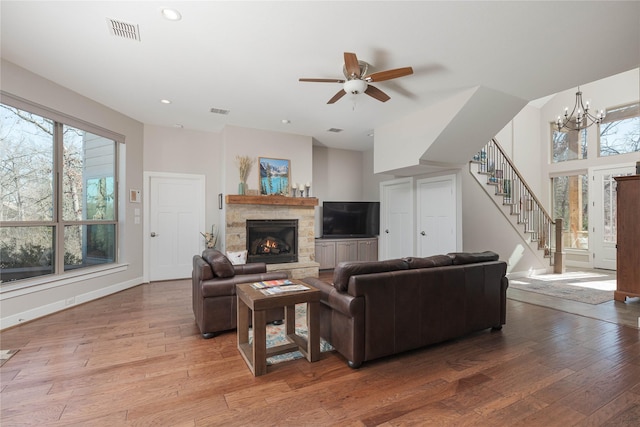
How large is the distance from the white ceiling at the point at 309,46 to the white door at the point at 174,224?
69.6 inches

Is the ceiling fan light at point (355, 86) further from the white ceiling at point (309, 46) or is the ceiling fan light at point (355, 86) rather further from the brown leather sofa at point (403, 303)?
the brown leather sofa at point (403, 303)

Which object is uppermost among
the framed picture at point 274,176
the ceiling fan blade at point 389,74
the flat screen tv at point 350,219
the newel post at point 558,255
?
the ceiling fan blade at point 389,74

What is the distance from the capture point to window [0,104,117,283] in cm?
344

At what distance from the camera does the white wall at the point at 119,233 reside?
3361mm

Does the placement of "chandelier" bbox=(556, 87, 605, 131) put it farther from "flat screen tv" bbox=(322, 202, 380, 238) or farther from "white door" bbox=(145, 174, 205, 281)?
"white door" bbox=(145, 174, 205, 281)

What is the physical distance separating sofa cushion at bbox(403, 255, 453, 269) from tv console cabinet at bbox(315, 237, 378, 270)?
3.71 metres

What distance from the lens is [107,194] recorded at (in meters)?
4.91

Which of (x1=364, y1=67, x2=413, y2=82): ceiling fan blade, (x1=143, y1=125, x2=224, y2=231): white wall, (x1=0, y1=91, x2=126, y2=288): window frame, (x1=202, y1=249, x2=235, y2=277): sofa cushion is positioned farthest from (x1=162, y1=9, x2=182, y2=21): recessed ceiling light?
(x1=143, y1=125, x2=224, y2=231): white wall

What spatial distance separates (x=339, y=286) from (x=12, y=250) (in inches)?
152

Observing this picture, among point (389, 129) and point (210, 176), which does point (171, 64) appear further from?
point (389, 129)

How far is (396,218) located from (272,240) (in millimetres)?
2766

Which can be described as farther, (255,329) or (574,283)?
(574,283)

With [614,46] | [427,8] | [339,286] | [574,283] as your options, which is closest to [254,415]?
[339,286]

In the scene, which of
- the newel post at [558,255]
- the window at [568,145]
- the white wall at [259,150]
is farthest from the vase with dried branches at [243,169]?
the window at [568,145]
